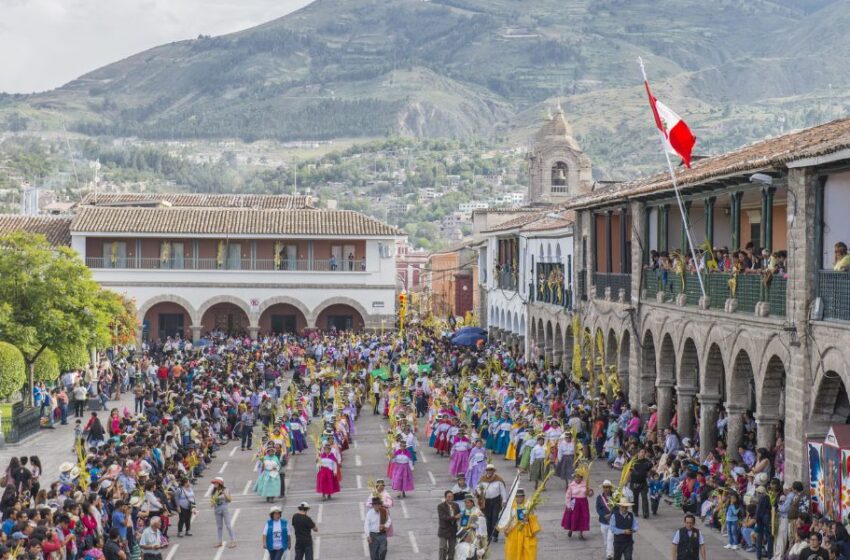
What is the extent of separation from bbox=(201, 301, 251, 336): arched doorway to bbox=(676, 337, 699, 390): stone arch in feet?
139

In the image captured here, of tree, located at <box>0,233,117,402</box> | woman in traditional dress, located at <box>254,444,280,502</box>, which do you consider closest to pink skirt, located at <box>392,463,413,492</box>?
woman in traditional dress, located at <box>254,444,280,502</box>

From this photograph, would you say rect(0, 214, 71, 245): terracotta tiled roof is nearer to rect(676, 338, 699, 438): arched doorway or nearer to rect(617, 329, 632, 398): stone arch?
rect(617, 329, 632, 398): stone arch

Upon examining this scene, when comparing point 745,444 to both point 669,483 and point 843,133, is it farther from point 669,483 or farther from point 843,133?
point 843,133

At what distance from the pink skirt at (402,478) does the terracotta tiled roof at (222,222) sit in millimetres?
40369

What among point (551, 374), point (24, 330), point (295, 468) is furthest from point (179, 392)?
point (551, 374)

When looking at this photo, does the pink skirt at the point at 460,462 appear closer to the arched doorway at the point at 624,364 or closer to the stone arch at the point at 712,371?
the stone arch at the point at 712,371

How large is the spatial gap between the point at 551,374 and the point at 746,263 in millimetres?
18430

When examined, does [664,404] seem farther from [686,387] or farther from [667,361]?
[686,387]

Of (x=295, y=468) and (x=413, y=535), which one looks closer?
(x=413, y=535)

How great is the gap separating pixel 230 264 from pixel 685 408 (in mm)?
42332

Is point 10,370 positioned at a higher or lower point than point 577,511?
higher

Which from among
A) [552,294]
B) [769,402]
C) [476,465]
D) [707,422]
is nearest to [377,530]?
[476,465]

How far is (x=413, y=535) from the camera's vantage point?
23781mm

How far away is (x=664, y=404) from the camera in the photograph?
31.7 metres
